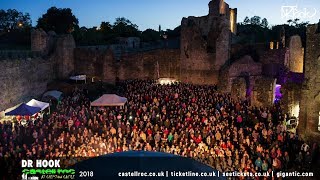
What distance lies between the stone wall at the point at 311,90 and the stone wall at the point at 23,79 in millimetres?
15324

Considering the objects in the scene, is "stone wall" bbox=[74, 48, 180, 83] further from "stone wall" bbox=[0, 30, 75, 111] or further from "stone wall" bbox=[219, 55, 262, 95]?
"stone wall" bbox=[219, 55, 262, 95]

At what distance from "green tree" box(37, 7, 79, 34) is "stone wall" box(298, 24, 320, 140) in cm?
3898

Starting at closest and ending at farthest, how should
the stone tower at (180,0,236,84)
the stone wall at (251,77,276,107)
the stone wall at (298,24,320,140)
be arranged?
the stone wall at (298,24,320,140)
the stone wall at (251,77,276,107)
the stone tower at (180,0,236,84)

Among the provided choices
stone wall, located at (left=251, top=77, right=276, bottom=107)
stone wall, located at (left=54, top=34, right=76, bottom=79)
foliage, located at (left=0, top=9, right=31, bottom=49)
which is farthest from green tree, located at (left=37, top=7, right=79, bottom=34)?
stone wall, located at (left=251, top=77, right=276, bottom=107)

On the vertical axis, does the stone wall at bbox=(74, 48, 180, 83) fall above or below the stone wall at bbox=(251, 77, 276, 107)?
above

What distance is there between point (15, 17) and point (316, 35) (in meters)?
62.0

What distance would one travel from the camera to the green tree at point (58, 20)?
165 ft

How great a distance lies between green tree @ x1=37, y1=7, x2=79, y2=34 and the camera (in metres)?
50.4

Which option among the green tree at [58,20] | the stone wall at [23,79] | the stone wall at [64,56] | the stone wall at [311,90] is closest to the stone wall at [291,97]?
the stone wall at [311,90]

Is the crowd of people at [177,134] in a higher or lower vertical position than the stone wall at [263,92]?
lower

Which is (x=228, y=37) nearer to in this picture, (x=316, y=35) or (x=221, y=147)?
(x=316, y=35)

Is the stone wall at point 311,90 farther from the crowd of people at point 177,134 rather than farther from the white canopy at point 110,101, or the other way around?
the white canopy at point 110,101

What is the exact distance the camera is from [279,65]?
2538 cm

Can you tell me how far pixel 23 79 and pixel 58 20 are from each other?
29.9 m
